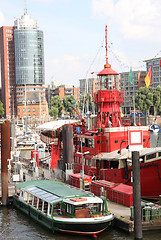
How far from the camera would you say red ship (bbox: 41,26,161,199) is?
37.8 meters

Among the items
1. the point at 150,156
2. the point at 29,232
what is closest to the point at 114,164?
the point at 150,156

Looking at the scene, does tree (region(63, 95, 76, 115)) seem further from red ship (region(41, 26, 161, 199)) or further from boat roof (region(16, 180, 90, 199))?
boat roof (region(16, 180, 90, 199))

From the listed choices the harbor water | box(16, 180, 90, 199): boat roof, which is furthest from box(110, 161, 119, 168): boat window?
the harbor water

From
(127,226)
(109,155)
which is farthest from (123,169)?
(127,226)

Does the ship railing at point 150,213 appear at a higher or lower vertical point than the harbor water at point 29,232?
higher

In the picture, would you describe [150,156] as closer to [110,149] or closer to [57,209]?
[110,149]

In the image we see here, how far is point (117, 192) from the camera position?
35.9m

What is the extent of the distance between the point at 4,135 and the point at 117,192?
558 inches

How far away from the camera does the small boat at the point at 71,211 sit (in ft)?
102

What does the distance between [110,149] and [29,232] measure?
1209cm

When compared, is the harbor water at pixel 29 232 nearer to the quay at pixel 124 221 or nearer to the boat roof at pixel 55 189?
the quay at pixel 124 221

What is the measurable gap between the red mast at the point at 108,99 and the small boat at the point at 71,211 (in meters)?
11.6

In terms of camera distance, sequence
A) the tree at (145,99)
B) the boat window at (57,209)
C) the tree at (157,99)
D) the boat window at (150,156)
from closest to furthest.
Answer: the boat window at (57,209) < the boat window at (150,156) < the tree at (157,99) < the tree at (145,99)

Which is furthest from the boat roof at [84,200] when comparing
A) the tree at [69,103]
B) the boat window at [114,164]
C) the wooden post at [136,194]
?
the tree at [69,103]
